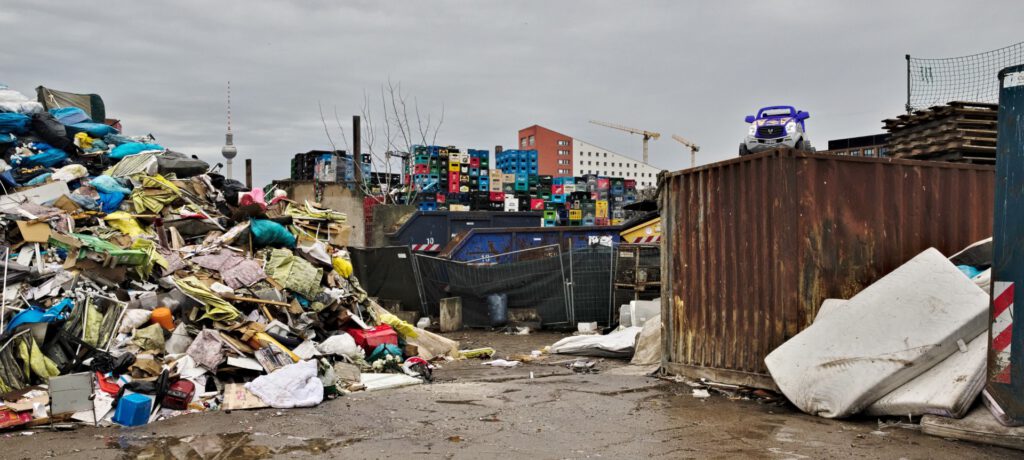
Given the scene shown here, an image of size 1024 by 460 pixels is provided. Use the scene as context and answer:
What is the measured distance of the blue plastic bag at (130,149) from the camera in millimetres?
11695

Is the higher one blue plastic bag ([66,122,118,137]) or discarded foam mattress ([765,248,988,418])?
blue plastic bag ([66,122,118,137])

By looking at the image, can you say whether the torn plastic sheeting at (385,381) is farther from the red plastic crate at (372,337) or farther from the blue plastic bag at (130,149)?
the blue plastic bag at (130,149)

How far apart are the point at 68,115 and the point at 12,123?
127cm

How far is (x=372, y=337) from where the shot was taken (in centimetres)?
1005

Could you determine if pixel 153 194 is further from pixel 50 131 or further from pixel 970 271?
pixel 970 271

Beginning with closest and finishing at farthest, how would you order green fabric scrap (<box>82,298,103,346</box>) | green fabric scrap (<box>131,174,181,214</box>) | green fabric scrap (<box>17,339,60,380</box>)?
green fabric scrap (<box>17,339,60,380</box>) → green fabric scrap (<box>82,298,103,346</box>) → green fabric scrap (<box>131,174,181,214</box>)

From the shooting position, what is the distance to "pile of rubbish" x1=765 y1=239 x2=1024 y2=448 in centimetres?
537

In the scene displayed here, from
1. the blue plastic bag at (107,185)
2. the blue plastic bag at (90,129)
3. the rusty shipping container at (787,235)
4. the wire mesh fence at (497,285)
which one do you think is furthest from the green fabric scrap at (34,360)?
the wire mesh fence at (497,285)

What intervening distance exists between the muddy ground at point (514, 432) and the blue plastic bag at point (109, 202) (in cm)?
437

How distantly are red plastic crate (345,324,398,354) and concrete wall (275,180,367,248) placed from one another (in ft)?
48.4

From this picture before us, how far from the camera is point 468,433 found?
20.1 feet

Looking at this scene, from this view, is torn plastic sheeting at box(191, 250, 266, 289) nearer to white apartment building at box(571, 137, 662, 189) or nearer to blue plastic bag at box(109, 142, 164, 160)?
blue plastic bag at box(109, 142, 164, 160)

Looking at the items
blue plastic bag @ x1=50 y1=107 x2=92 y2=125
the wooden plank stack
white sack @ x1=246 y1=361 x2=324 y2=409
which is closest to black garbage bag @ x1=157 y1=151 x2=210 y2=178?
blue plastic bag @ x1=50 y1=107 x2=92 y2=125

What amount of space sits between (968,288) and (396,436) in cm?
451
